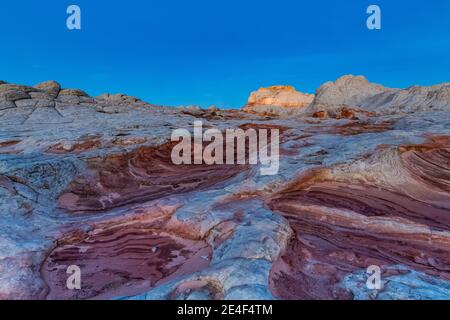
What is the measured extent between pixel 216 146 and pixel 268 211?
738 cm

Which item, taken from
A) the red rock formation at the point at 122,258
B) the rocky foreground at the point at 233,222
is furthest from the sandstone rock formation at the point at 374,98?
the red rock formation at the point at 122,258

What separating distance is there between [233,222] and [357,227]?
2640 mm

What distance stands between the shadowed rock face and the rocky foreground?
0.10ft

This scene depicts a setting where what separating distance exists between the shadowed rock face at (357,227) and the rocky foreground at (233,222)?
0.03 metres

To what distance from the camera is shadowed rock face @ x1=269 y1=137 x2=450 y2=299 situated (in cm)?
564

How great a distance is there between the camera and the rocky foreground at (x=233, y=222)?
538 centimetres

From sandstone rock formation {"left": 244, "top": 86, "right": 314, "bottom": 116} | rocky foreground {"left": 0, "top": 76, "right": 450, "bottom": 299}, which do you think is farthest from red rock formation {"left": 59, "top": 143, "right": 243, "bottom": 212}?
sandstone rock formation {"left": 244, "top": 86, "right": 314, "bottom": 116}

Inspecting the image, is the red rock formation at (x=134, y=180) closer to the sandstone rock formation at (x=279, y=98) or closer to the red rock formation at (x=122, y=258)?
the red rock formation at (x=122, y=258)

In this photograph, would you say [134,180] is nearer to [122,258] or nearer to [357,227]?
[122,258]

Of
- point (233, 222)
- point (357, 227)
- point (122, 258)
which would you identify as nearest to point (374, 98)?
point (357, 227)

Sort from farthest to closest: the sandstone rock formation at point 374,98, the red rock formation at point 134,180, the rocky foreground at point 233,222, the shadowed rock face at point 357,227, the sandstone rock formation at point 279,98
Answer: the sandstone rock formation at point 279,98, the sandstone rock formation at point 374,98, the red rock formation at point 134,180, the shadowed rock face at point 357,227, the rocky foreground at point 233,222
